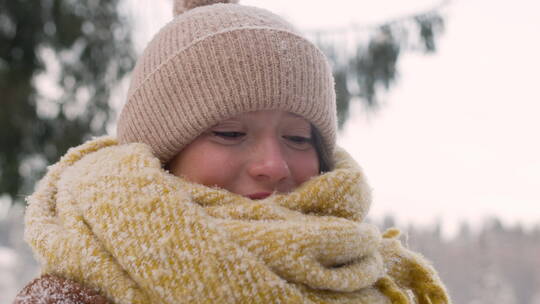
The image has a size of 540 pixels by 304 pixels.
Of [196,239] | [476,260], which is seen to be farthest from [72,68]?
[476,260]

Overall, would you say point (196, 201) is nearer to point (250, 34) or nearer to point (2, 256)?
point (250, 34)

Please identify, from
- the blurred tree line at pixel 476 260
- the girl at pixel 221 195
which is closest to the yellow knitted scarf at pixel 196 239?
the girl at pixel 221 195

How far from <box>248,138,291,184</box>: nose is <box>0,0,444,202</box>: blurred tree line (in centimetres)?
→ 267

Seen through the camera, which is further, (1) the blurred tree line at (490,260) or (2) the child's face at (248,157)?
(1) the blurred tree line at (490,260)

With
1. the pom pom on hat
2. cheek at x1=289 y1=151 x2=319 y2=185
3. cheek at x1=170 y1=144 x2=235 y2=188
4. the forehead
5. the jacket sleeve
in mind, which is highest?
the pom pom on hat

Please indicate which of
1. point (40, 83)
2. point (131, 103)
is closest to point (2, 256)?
point (40, 83)

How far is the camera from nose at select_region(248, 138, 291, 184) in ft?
2.93

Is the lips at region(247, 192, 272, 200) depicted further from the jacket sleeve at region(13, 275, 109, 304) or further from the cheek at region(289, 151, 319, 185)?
the jacket sleeve at region(13, 275, 109, 304)

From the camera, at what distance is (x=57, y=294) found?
69 cm

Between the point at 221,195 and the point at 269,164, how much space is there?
0.12 meters

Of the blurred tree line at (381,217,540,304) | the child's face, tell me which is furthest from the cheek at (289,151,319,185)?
the blurred tree line at (381,217,540,304)

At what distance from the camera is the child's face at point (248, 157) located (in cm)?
91

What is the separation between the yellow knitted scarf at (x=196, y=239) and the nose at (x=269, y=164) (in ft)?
0.14

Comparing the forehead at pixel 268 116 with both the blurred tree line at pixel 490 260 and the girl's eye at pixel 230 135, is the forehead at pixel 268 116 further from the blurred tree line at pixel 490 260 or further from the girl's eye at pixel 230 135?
the blurred tree line at pixel 490 260
